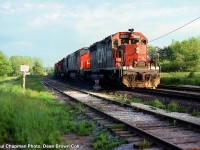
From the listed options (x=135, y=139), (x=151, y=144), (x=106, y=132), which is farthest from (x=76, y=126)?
(x=151, y=144)

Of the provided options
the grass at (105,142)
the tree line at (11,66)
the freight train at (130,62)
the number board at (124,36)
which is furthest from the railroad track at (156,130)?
the tree line at (11,66)

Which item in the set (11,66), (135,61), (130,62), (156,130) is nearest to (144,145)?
(156,130)

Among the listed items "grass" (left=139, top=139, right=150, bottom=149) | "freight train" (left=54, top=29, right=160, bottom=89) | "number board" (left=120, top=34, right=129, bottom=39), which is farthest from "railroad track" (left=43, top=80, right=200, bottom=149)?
"number board" (left=120, top=34, right=129, bottom=39)

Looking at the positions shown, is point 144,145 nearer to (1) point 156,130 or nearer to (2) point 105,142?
(2) point 105,142

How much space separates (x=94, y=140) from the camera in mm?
7137

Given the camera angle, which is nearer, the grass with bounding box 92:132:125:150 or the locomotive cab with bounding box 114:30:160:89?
the grass with bounding box 92:132:125:150

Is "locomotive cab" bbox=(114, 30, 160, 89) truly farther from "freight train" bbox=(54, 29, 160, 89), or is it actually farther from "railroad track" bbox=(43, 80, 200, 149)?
"railroad track" bbox=(43, 80, 200, 149)

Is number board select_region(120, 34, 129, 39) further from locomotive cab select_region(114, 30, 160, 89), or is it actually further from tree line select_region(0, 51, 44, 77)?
tree line select_region(0, 51, 44, 77)

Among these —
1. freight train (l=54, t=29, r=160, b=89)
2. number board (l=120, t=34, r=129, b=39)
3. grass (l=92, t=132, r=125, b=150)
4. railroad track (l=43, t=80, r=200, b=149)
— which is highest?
number board (l=120, t=34, r=129, b=39)

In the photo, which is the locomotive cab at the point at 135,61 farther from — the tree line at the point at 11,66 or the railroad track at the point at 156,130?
the tree line at the point at 11,66

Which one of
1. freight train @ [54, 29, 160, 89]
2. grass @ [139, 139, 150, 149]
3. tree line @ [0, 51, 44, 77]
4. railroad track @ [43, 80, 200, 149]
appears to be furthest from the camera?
tree line @ [0, 51, 44, 77]

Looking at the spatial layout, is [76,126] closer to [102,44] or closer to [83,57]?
[102,44]

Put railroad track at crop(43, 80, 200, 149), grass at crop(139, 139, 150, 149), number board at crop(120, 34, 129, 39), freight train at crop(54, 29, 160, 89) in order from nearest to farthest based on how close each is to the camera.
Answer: grass at crop(139, 139, 150, 149), railroad track at crop(43, 80, 200, 149), freight train at crop(54, 29, 160, 89), number board at crop(120, 34, 129, 39)

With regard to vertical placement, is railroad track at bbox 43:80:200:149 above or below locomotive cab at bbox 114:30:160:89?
below
